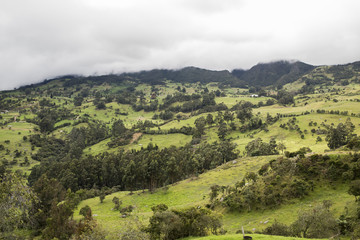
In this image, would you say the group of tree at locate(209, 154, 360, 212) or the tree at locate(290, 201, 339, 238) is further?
the group of tree at locate(209, 154, 360, 212)

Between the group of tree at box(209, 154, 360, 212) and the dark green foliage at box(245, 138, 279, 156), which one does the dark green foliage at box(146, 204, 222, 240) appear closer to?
the group of tree at box(209, 154, 360, 212)

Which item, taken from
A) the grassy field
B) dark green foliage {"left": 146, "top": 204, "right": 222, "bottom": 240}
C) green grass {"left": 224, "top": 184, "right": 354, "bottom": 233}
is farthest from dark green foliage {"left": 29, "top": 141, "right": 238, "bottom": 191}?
dark green foliage {"left": 146, "top": 204, "right": 222, "bottom": 240}

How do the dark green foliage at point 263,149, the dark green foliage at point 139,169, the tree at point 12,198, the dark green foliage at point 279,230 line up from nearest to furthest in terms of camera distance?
1. the tree at point 12,198
2. the dark green foliage at point 279,230
3. the dark green foliage at point 139,169
4. the dark green foliage at point 263,149

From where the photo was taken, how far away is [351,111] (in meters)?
170

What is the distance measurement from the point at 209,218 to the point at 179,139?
156m

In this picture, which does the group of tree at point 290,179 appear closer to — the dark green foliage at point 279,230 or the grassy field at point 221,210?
the grassy field at point 221,210

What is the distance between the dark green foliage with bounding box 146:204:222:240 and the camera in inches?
1452

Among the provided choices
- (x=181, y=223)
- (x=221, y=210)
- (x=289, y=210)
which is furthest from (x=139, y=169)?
(x=289, y=210)

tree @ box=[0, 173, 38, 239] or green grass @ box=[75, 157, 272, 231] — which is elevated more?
tree @ box=[0, 173, 38, 239]

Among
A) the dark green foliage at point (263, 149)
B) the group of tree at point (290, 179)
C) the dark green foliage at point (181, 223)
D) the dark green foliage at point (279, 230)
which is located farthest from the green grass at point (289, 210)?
the dark green foliage at point (263, 149)

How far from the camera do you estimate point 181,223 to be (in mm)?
38094

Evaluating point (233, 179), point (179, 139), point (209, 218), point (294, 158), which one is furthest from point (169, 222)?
point (179, 139)

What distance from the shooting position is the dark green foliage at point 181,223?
121 feet

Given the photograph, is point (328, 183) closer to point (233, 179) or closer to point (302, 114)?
point (233, 179)
